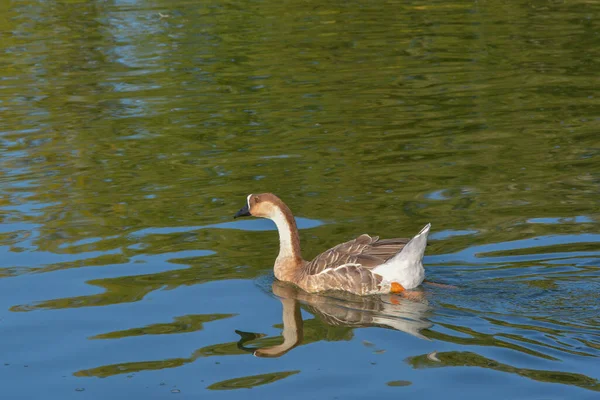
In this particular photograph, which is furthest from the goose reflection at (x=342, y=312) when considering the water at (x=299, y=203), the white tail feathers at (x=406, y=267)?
the white tail feathers at (x=406, y=267)

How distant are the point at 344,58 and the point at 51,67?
7.04 m

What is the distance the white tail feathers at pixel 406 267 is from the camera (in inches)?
421

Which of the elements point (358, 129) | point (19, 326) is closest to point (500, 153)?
point (358, 129)

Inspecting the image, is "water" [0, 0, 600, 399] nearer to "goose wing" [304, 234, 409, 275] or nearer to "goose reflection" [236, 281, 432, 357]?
"goose reflection" [236, 281, 432, 357]

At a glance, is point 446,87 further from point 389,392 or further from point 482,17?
point 389,392

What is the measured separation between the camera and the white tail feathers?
35.1ft

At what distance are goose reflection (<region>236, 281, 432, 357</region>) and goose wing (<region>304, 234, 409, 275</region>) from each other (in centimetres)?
33

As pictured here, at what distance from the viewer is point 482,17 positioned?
92.5 feet

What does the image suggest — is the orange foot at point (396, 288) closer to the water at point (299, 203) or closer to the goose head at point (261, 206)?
the water at point (299, 203)

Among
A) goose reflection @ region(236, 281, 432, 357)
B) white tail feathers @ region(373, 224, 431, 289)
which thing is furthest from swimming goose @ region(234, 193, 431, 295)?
goose reflection @ region(236, 281, 432, 357)

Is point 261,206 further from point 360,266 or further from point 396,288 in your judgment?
point 396,288

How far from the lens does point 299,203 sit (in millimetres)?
14422

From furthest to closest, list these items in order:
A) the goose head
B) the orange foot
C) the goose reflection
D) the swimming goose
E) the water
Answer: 1. the goose head
2. the orange foot
3. the swimming goose
4. the goose reflection
5. the water

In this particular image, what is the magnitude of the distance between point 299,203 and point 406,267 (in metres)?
3.77
